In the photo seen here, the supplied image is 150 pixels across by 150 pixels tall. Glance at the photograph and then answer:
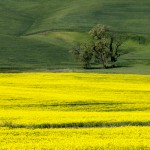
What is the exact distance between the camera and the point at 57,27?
12938 cm

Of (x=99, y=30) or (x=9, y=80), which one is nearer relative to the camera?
(x=9, y=80)

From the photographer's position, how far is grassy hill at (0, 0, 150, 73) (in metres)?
98.4

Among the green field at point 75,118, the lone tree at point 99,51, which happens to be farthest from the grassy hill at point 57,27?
the green field at point 75,118

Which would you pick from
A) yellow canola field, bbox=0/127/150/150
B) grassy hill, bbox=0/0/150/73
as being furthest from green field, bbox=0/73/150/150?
grassy hill, bbox=0/0/150/73

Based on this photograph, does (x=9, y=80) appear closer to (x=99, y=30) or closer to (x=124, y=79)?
(x=124, y=79)

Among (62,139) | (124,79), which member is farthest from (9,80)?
(62,139)

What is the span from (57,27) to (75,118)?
10033 cm

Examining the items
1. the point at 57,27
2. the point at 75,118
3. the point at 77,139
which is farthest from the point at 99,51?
the point at 77,139

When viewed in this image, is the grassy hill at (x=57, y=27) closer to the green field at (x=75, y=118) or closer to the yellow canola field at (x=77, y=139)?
the green field at (x=75, y=118)

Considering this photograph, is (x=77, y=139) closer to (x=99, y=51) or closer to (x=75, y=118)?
(x=75, y=118)

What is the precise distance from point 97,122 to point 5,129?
16.5ft

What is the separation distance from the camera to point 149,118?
30.0 m

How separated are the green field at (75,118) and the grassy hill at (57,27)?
41036 mm

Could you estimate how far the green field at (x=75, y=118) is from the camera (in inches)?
892
